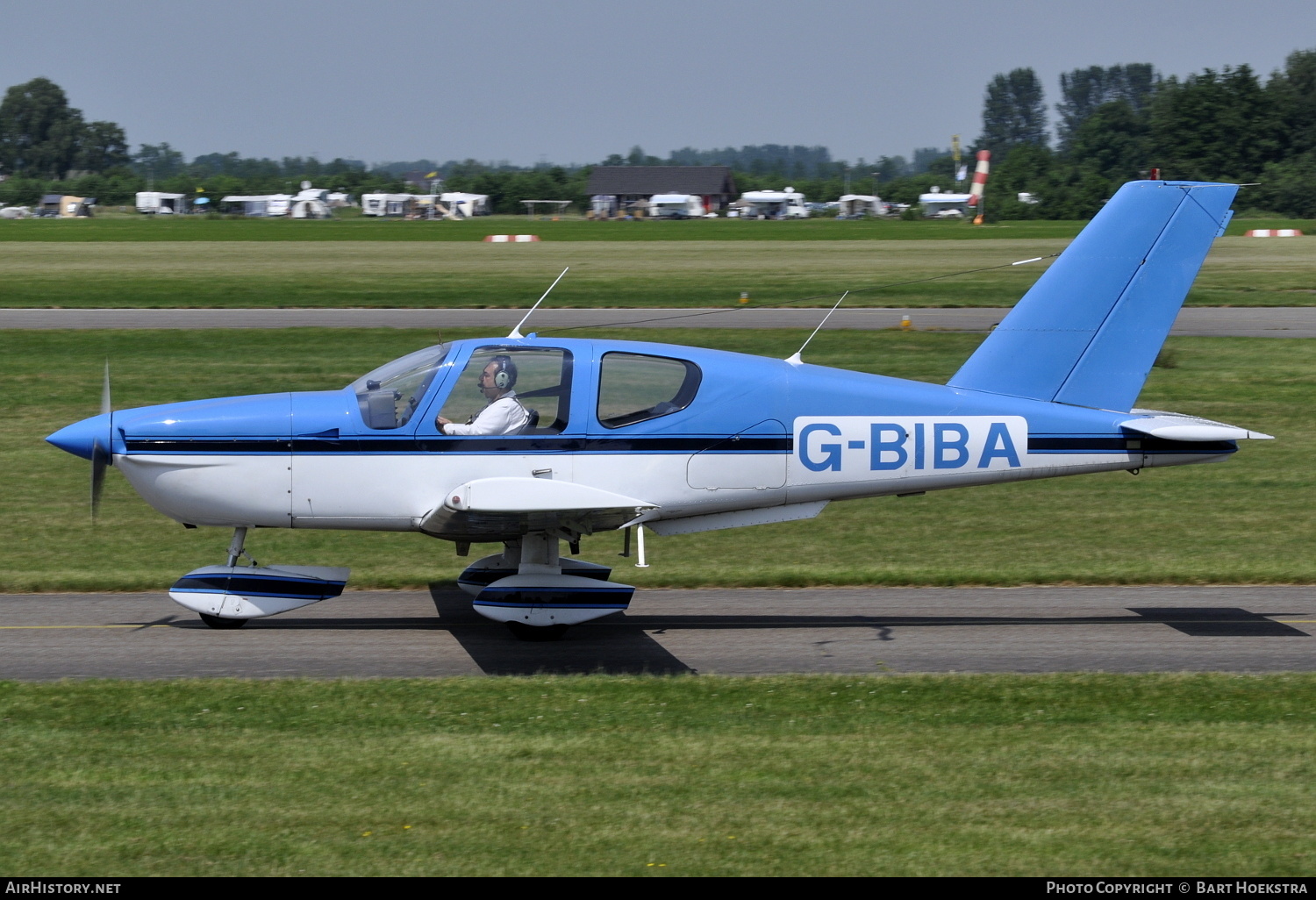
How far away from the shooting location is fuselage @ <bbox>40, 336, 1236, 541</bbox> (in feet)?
30.1

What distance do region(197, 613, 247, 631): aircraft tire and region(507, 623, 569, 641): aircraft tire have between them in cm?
195

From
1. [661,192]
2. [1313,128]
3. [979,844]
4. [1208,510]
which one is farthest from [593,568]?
[661,192]

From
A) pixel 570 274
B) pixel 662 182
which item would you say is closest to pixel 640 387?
pixel 570 274

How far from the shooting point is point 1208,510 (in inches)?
548

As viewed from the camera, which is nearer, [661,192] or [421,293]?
[421,293]

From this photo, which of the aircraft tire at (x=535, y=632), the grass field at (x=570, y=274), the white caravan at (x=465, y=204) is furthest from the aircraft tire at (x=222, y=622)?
the white caravan at (x=465, y=204)

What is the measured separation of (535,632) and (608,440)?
1531 mm

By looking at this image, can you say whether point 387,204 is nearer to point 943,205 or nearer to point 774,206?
point 774,206

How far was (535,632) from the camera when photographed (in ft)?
31.4

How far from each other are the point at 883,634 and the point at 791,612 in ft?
2.94

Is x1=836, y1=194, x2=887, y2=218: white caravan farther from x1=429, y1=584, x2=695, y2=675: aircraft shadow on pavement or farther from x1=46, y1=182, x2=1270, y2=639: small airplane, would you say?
x1=429, y1=584, x2=695, y2=675: aircraft shadow on pavement

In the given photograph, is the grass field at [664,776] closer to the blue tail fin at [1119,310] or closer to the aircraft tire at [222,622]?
the aircraft tire at [222,622]
